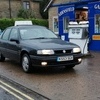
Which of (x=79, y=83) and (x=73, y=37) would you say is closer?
(x=79, y=83)

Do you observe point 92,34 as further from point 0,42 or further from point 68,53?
point 68,53

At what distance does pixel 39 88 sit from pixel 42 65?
1.68 metres

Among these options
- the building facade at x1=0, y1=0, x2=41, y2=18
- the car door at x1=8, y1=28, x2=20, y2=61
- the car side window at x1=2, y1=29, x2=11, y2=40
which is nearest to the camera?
the car door at x1=8, y1=28, x2=20, y2=61

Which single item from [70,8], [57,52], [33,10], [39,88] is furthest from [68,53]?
[33,10]

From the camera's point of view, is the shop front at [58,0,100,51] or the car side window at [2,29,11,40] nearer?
the car side window at [2,29,11,40]

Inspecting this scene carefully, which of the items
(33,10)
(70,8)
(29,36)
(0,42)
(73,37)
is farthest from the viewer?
(33,10)

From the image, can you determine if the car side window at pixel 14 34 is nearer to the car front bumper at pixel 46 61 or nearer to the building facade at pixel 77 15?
the car front bumper at pixel 46 61

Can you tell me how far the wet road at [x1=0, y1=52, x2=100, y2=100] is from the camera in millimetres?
7296

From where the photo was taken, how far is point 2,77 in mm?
9859

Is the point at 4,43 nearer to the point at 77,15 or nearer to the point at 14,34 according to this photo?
the point at 14,34

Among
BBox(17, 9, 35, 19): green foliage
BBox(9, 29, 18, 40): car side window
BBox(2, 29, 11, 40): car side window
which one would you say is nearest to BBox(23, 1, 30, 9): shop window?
BBox(17, 9, 35, 19): green foliage

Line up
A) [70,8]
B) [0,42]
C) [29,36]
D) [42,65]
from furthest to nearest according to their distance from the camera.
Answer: [70,8] → [0,42] → [29,36] → [42,65]

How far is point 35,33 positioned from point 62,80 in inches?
115

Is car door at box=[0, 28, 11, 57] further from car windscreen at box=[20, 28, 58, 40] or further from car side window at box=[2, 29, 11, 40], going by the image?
car windscreen at box=[20, 28, 58, 40]
